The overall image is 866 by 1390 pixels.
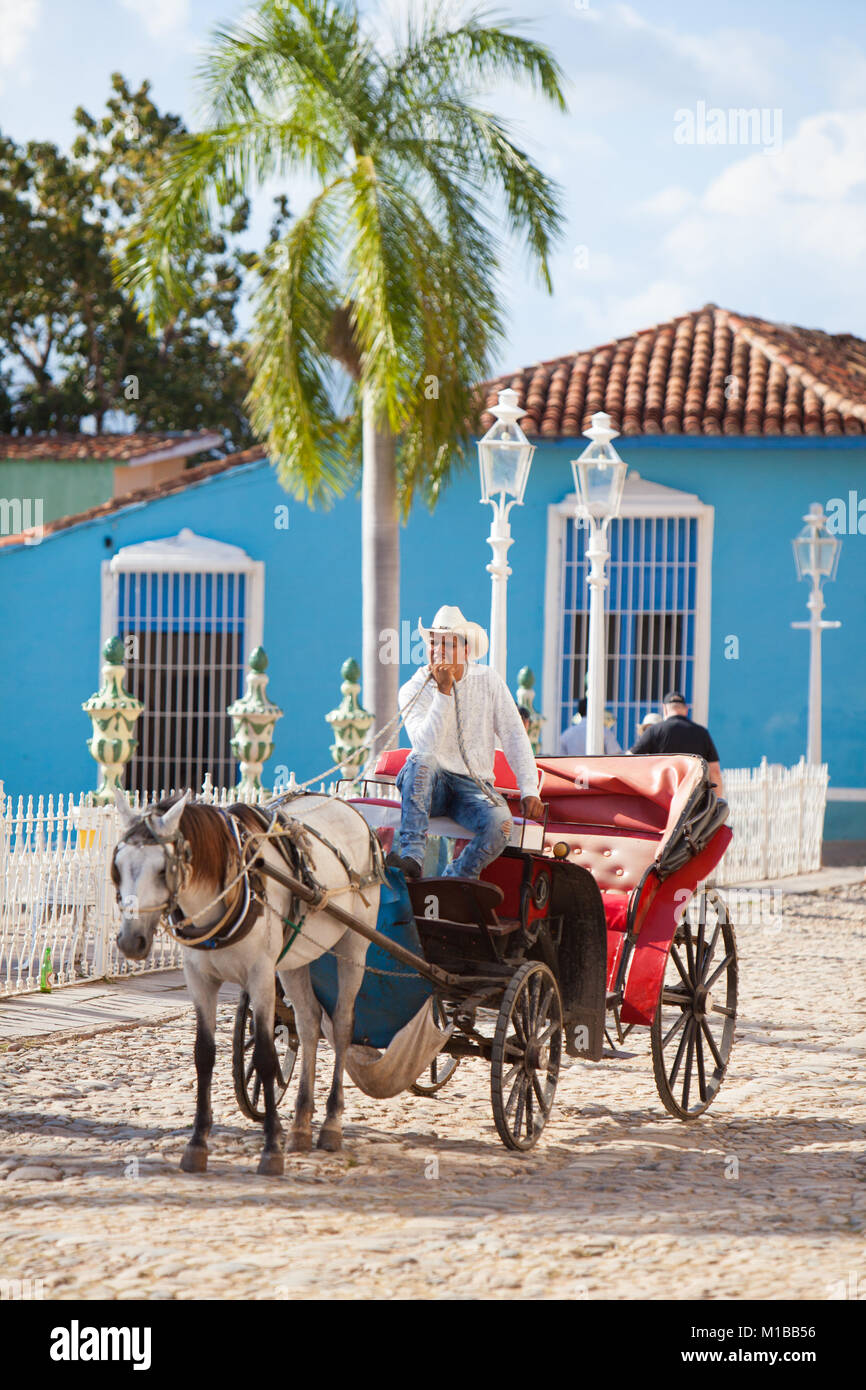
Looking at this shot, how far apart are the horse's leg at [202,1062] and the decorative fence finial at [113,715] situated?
7073 mm

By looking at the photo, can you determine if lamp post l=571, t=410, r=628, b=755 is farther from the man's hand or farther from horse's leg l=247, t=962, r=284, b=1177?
horse's leg l=247, t=962, r=284, b=1177

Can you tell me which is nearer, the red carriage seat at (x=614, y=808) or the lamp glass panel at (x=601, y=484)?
the red carriage seat at (x=614, y=808)

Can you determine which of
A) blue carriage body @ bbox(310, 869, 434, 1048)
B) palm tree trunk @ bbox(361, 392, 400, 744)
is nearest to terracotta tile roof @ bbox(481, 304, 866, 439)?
palm tree trunk @ bbox(361, 392, 400, 744)

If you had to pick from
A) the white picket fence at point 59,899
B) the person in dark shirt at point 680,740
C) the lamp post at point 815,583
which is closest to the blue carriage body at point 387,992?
the white picket fence at point 59,899

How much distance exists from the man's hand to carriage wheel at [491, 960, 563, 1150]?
116cm

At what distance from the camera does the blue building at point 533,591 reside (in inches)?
733

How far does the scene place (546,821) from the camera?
6930mm

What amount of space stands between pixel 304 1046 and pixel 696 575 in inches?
538

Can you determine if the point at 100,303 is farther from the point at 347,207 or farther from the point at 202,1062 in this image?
the point at 202,1062

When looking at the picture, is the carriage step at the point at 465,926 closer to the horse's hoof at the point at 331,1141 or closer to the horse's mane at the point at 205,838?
the horse's hoof at the point at 331,1141

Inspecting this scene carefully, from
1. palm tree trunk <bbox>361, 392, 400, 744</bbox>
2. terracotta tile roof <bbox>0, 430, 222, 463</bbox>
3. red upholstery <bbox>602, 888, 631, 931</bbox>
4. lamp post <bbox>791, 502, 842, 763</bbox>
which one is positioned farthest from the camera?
terracotta tile roof <bbox>0, 430, 222, 463</bbox>

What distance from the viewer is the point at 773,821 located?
1569cm

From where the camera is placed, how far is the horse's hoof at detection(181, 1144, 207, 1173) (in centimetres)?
538

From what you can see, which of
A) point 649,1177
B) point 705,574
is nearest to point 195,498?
point 705,574
